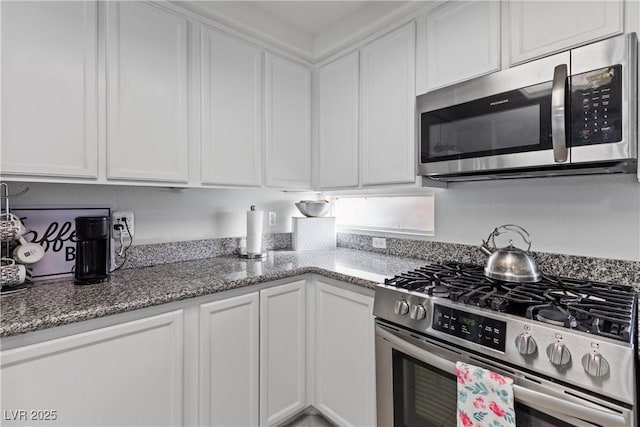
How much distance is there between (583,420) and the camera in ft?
2.73

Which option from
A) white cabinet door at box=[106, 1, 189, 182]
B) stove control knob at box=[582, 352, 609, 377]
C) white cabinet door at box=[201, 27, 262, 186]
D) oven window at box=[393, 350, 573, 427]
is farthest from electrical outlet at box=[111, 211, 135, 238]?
stove control knob at box=[582, 352, 609, 377]

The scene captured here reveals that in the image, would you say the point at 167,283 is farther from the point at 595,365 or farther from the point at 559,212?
the point at 559,212

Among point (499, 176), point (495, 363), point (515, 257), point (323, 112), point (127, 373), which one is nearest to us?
point (495, 363)

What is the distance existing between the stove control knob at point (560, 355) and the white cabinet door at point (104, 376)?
1.33 m

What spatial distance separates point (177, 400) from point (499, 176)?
1.83 metres

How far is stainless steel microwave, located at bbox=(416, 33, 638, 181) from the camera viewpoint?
3.40 feet

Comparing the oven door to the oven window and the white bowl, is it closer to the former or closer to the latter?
the oven window

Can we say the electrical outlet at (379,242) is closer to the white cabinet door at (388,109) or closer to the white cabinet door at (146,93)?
the white cabinet door at (388,109)

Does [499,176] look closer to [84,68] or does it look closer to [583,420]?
[583,420]

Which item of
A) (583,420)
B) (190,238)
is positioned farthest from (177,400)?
(583,420)

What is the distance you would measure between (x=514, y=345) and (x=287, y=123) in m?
1.76

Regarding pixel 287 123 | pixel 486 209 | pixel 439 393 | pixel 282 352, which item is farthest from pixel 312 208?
pixel 439 393

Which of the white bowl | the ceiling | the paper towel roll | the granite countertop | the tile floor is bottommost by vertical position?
the tile floor

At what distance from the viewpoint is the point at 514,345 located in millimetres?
937
